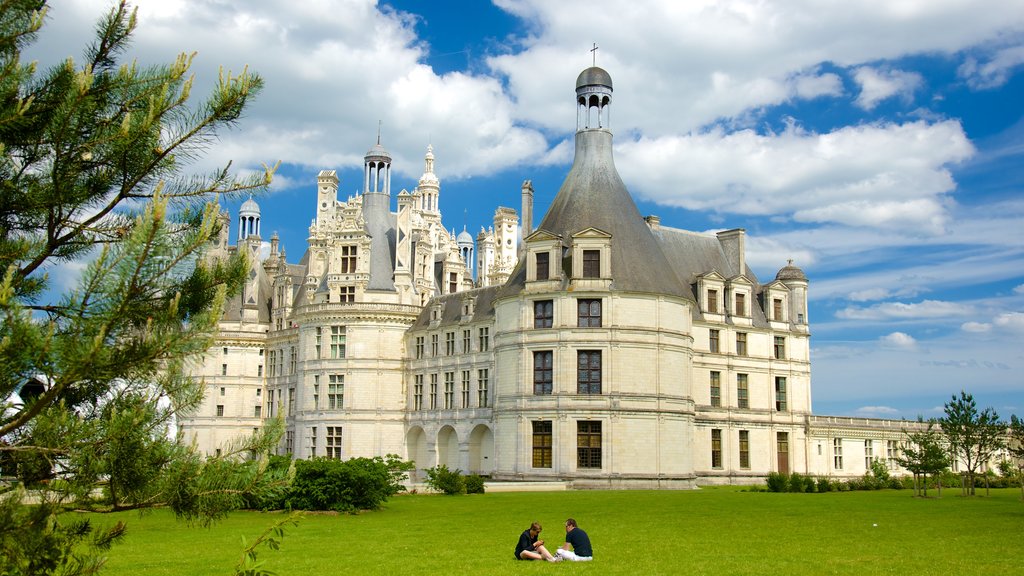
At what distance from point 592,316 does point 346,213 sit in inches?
868

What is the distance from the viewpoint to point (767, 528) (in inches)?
939

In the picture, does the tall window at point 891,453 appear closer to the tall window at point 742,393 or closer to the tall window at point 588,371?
the tall window at point 742,393

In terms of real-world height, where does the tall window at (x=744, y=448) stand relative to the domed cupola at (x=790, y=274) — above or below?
below

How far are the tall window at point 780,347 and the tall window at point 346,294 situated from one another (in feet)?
85.6

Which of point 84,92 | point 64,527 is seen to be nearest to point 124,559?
point 64,527

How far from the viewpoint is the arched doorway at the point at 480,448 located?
5431 cm

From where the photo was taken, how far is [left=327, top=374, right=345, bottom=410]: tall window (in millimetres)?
59906

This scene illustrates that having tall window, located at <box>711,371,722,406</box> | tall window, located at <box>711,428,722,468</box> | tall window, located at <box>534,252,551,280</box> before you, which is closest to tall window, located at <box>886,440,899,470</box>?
tall window, located at <box>711,428,722,468</box>

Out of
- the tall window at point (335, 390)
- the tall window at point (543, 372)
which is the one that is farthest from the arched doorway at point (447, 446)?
the tall window at point (543, 372)

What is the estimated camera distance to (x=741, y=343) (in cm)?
5484

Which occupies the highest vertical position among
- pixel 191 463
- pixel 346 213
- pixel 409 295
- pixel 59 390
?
pixel 346 213

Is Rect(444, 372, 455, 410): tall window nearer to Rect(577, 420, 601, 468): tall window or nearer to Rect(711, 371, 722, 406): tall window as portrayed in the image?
Rect(577, 420, 601, 468): tall window

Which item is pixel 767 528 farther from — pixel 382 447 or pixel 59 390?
pixel 382 447

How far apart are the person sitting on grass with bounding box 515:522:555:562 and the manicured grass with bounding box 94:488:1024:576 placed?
28 centimetres
